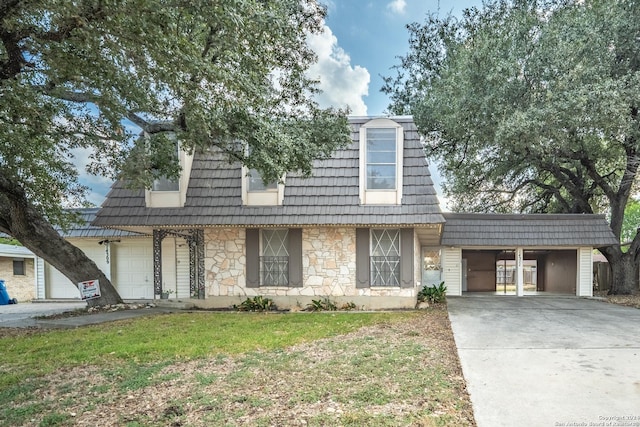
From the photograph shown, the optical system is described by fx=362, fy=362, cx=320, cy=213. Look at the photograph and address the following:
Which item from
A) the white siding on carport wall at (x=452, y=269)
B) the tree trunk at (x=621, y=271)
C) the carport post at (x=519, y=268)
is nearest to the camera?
the tree trunk at (x=621, y=271)

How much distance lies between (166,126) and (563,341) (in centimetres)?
931

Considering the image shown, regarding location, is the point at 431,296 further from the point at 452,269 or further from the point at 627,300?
the point at 627,300

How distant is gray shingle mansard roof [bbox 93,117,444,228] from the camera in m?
9.52

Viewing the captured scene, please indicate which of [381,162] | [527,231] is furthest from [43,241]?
[527,231]

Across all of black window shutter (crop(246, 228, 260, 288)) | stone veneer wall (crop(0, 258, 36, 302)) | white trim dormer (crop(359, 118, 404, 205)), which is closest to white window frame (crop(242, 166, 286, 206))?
black window shutter (crop(246, 228, 260, 288))

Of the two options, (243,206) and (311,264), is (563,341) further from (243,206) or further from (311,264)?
(243,206)

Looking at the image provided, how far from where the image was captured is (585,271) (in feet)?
44.2

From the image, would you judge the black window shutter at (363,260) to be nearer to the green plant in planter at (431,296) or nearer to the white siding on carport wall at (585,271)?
the green plant in planter at (431,296)

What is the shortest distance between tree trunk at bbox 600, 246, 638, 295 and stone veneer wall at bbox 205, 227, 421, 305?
31.1 feet

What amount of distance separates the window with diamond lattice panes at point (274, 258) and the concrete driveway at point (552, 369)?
181 inches

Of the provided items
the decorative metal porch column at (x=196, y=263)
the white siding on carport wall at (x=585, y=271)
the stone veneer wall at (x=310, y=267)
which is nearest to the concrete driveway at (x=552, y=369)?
the stone veneer wall at (x=310, y=267)

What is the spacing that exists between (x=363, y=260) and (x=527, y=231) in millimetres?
7341

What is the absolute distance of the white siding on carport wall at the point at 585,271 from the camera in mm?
13383

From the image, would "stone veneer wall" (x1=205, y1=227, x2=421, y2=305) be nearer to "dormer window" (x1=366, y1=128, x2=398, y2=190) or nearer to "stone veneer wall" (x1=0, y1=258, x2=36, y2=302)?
"dormer window" (x1=366, y1=128, x2=398, y2=190)
